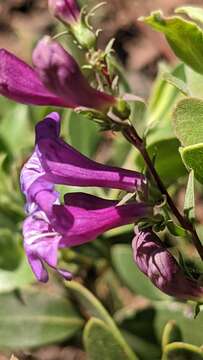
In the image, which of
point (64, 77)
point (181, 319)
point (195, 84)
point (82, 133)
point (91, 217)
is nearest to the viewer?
point (64, 77)

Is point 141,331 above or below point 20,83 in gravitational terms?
below

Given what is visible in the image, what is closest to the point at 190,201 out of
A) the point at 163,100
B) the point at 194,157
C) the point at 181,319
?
the point at 194,157

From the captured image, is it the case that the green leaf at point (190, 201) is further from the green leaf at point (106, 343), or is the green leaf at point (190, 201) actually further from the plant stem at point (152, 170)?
the green leaf at point (106, 343)

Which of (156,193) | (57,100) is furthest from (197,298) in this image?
(57,100)

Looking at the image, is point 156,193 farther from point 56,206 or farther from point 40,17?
point 40,17

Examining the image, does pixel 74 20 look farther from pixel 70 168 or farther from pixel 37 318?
pixel 37 318

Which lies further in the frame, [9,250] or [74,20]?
[9,250]

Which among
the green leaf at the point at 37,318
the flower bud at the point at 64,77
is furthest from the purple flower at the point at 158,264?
the green leaf at the point at 37,318
